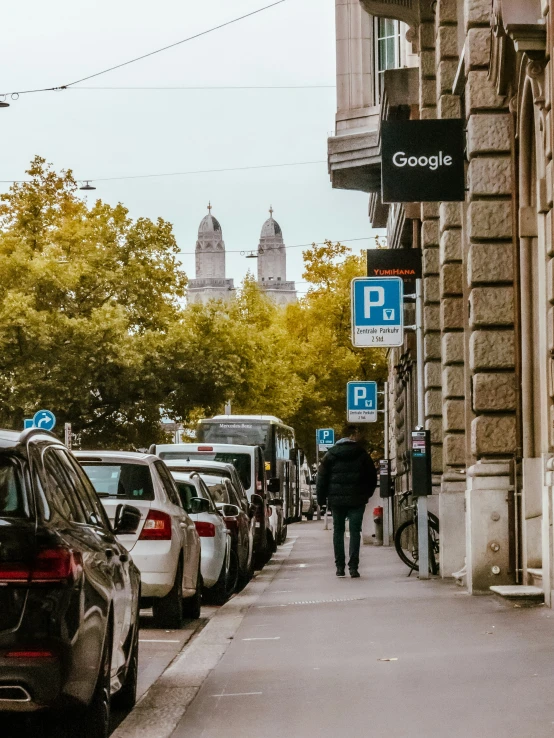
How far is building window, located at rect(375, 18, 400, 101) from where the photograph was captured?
3572 cm

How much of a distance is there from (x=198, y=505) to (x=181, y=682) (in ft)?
23.5

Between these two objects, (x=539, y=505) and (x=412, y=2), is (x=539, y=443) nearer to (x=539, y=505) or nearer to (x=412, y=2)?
(x=539, y=505)

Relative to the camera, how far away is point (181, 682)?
912cm

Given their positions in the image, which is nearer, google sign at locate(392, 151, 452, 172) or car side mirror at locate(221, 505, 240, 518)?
google sign at locate(392, 151, 452, 172)

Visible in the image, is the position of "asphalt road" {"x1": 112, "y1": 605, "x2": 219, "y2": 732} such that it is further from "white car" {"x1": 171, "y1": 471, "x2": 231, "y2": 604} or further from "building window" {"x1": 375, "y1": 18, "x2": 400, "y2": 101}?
"building window" {"x1": 375, "y1": 18, "x2": 400, "y2": 101}

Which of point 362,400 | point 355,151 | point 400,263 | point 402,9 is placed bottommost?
point 362,400

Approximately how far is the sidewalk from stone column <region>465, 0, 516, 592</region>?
2.06ft

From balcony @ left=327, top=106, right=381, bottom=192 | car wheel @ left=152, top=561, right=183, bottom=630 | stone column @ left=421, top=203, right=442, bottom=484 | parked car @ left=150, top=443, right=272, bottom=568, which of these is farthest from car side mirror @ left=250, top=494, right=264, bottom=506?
car wheel @ left=152, top=561, right=183, bottom=630

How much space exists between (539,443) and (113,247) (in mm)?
34484

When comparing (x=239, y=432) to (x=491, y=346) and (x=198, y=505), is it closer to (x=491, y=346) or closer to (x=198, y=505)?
(x=198, y=505)

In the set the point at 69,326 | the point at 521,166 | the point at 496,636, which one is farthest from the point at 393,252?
the point at 69,326

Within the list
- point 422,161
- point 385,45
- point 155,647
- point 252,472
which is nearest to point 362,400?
point 252,472

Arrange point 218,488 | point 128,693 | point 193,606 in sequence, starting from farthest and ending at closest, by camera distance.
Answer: point 218,488
point 193,606
point 128,693

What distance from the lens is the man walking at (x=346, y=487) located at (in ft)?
63.0
